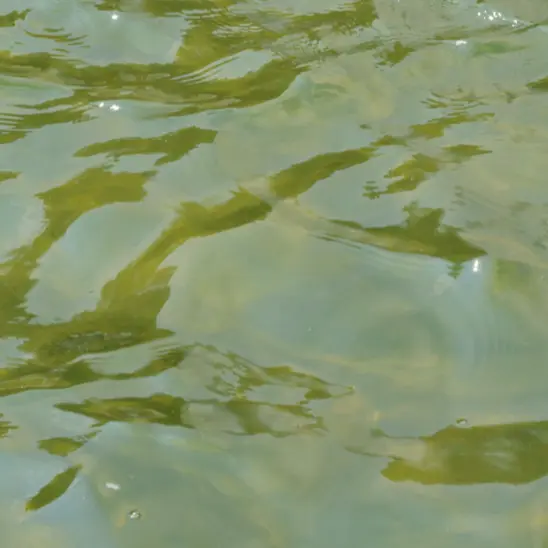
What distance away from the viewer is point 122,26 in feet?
6.19

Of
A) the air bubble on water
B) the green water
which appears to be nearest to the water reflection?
the green water

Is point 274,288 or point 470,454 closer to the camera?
point 470,454

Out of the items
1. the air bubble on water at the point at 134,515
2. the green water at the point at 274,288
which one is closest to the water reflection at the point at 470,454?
the green water at the point at 274,288

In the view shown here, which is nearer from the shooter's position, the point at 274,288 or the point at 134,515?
the point at 134,515

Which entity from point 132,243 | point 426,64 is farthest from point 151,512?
point 426,64

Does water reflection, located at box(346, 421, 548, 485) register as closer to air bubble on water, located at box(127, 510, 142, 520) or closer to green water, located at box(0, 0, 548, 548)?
green water, located at box(0, 0, 548, 548)

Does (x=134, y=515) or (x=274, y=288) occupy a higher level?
(x=274, y=288)

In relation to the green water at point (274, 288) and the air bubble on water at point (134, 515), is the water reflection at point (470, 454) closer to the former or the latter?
the green water at point (274, 288)

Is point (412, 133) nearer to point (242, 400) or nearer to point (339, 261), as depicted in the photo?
point (339, 261)

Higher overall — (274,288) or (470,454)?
(274,288)

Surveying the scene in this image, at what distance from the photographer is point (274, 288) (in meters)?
1.23

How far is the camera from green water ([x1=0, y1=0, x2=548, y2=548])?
968 mm

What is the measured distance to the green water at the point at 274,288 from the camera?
38.1 inches

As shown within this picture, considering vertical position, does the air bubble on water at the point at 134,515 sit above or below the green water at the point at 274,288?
below
